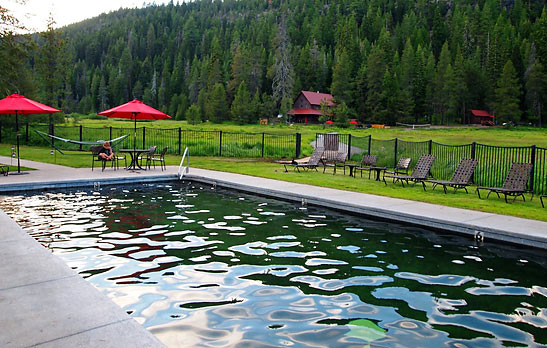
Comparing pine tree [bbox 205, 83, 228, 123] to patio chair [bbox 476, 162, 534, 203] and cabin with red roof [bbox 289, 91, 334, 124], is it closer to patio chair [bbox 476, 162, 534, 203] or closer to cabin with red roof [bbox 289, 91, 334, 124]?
cabin with red roof [bbox 289, 91, 334, 124]

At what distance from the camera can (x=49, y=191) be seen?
12789 mm

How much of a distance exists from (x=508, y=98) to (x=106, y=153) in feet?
233

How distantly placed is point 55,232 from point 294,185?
7.08 meters

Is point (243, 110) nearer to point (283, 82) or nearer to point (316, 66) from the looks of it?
point (283, 82)

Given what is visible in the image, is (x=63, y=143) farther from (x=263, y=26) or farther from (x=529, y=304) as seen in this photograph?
(x=263, y=26)

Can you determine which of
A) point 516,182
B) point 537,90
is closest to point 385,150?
point 516,182

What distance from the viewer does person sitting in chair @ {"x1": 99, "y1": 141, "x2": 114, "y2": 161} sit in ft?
54.2

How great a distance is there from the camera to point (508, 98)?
7194cm

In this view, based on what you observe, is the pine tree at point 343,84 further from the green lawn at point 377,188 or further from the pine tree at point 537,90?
the green lawn at point 377,188

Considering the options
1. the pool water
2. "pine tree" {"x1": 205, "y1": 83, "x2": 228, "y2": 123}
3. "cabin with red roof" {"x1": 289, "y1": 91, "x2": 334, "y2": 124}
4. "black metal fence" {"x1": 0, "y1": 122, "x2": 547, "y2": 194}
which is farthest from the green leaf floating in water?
"pine tree" {"x1": 205, "y1": 83, "x2": 228, "y2": 123}

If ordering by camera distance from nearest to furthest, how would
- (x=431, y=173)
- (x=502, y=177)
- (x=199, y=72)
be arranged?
(x=502, y=177), (x=431, y=173), (x=199, y=72)

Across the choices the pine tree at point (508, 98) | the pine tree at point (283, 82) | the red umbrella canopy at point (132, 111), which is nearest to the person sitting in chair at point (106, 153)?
the red umbrella canopy at point (132, 111)

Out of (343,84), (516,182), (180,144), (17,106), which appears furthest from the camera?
(343,84)

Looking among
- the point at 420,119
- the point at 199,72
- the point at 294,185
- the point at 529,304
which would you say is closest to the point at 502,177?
the point at 294,185
